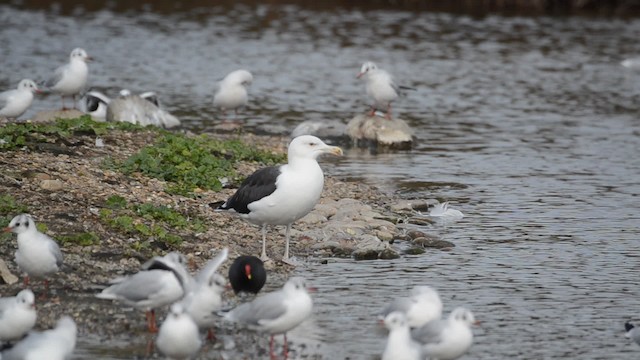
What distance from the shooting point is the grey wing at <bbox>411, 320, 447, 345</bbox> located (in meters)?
9.38

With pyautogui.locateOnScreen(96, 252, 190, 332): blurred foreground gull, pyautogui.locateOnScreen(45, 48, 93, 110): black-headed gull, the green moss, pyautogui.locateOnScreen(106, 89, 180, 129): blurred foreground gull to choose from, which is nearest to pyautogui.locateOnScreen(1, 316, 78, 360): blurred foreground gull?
pyautogui.locateOnScreen(96, 252, 190, 332): blurred foreground gull

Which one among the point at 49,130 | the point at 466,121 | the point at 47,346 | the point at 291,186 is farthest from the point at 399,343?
the point at 466,121

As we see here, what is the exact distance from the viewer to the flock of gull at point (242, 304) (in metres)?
9.02

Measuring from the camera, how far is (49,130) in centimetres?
1612

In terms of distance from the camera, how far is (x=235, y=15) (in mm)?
42938

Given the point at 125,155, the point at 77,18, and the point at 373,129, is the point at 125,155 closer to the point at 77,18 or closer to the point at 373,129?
the point at 373,129

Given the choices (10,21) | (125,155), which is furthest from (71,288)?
(10,21)

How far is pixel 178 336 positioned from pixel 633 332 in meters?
3.60

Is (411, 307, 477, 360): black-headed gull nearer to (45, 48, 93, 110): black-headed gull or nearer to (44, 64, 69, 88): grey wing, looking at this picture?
(45, 48, 93, 110): black-headed gull

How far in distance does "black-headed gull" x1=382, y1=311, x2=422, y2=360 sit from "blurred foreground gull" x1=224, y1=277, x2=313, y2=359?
100 centimetres

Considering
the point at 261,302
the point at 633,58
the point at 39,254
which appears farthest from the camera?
the point at 633,58

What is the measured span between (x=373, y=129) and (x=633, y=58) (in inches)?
565

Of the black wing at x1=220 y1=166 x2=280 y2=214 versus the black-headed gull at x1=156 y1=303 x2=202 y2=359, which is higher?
the black wing at x1=220 y1=166 x2=280 y2=214

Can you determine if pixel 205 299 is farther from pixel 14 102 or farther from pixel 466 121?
pixel 466 121
